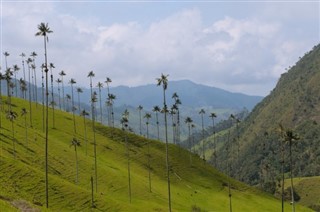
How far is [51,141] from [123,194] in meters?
42.6

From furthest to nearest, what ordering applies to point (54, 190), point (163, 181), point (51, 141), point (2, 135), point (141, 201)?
point (163, 181) → point (51, 141) → point (2, 135) → point (141, 201) → point (54, 190)

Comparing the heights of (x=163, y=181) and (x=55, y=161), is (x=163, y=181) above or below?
below

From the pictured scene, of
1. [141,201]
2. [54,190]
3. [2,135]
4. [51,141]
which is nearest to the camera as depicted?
[54,190]

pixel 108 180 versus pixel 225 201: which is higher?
pixel 108 180

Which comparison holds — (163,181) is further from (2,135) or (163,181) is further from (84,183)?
(2,135)

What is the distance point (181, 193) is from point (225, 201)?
1832 cm

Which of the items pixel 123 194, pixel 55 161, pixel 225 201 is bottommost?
pixel 225 201

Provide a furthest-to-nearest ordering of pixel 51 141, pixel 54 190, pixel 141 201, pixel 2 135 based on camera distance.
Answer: pixel 51 141
pixel 2 135
pixel 141 201
pixel 54 190

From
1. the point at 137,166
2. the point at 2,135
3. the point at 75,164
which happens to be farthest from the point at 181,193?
the point at 2,135

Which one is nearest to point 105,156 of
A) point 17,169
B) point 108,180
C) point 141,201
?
point 108,180

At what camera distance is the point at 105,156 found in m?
196

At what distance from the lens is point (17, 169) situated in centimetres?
11950

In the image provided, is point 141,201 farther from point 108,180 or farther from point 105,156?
point 105,156

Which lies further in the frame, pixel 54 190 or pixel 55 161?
pixel 55 161
